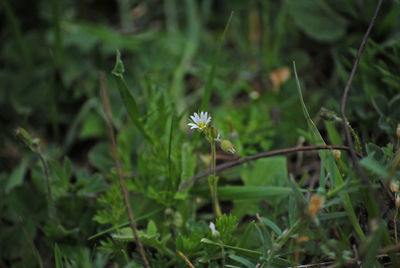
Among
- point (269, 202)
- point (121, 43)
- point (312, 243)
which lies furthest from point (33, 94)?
point (312, 243)

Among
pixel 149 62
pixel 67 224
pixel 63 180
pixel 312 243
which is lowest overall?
pixel 67 224

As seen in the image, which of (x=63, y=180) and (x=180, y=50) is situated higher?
(x=180, y=50)

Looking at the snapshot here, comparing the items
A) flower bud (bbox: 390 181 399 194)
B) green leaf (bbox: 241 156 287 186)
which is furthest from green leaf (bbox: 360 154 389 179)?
green leaf (bbox: 241 156 287 186)

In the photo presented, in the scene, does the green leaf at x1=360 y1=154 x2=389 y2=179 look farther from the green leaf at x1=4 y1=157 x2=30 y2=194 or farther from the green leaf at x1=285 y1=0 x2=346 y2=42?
the green leaf at x1=4 y1=157 x2=30 y2=194

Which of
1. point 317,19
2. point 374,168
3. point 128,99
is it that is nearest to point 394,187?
point 374,168

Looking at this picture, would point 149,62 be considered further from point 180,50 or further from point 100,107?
point 100,107

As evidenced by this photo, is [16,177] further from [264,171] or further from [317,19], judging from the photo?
[317,19]

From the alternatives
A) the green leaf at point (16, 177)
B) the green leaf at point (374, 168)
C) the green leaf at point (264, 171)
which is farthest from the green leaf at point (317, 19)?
the green leaf at point (16, 177)
